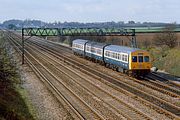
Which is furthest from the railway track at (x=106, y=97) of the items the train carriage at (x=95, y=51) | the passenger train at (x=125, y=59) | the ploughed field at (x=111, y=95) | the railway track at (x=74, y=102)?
the train carriage at (x=95, y=51)

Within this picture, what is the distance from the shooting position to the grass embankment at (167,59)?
44.5m

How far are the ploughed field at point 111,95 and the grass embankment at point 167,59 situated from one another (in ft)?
21.4

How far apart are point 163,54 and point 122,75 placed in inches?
463

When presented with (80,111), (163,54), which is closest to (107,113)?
(80,111)

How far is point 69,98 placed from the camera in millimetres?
28125

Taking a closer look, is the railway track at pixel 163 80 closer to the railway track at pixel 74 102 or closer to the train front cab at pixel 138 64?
the train front cab at pixel 138 64

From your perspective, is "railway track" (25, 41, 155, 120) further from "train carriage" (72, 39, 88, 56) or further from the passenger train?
"train carriage" (72, 39, 88, 56)

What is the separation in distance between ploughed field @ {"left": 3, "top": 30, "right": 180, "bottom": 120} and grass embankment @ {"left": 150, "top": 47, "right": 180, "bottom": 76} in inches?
257

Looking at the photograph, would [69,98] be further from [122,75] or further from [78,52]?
[78,52]

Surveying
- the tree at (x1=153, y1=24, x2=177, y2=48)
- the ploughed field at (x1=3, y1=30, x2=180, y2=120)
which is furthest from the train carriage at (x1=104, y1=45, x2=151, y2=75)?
the tree at (x1=153, y1=24, x2=177, y2=48)

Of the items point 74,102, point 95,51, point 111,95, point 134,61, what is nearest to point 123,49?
point 134,61

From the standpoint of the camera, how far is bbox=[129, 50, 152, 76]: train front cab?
38.2 metres

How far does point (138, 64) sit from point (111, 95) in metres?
10.3

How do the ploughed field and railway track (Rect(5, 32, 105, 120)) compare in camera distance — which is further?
the ploughed field
